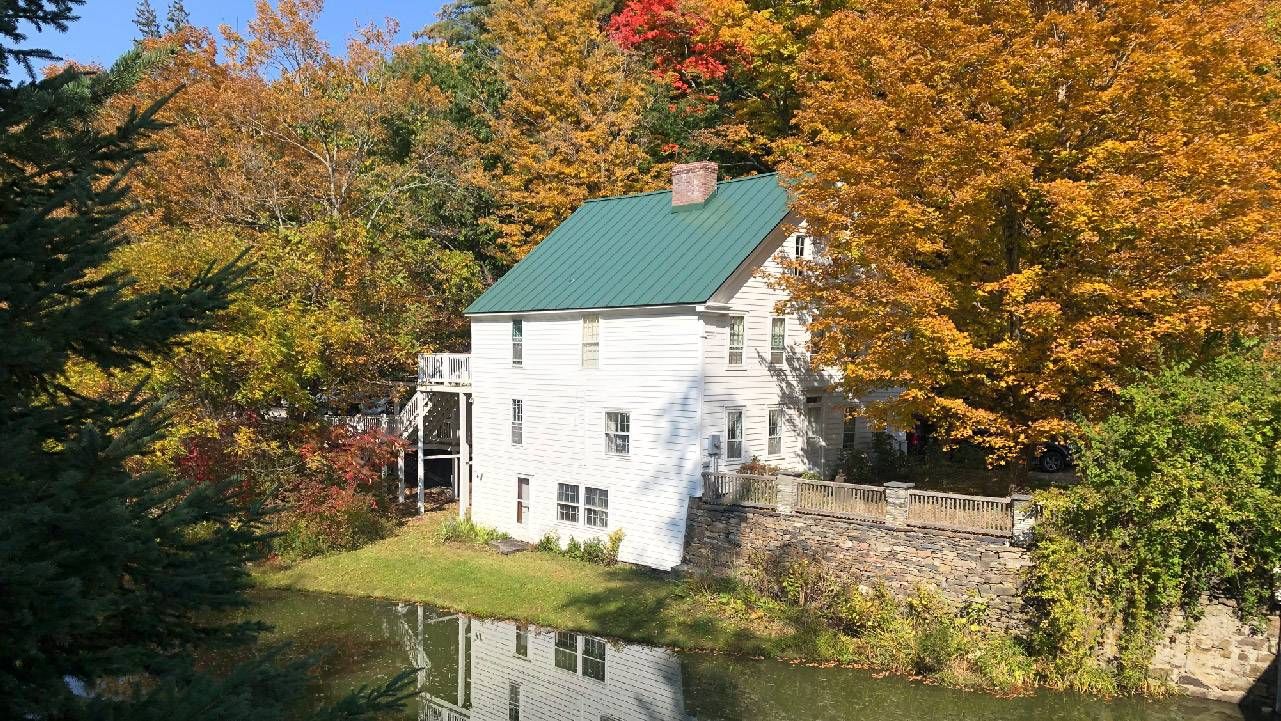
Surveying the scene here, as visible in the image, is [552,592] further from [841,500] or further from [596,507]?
[841,500]

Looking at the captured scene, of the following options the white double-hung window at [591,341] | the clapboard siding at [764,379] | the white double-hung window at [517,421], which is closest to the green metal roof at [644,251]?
the white double-hung window at [591,341]

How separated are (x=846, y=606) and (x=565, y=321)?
478 inches

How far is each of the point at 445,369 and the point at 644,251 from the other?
9.10 meters

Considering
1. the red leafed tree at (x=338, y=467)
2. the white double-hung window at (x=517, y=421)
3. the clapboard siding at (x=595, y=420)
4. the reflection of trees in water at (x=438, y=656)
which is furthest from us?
the white double-hung window at (x=517, y=421)

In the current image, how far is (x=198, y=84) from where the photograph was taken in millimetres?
40844

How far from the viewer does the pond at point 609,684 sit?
1673 centimetres

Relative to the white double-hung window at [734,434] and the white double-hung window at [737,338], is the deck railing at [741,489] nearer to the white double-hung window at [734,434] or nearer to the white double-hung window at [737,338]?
the white double-hung window at [734,434]

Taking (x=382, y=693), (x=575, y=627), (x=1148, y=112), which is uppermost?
(x=1148, y=112)

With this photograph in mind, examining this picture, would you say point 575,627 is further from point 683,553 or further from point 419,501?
point 419,501

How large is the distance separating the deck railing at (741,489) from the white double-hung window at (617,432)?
3.10 metres

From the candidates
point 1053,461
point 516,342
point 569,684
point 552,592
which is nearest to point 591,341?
point 516,342

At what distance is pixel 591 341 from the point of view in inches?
1072

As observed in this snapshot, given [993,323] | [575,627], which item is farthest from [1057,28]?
[575,627]

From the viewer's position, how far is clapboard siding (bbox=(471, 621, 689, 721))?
17031mm
